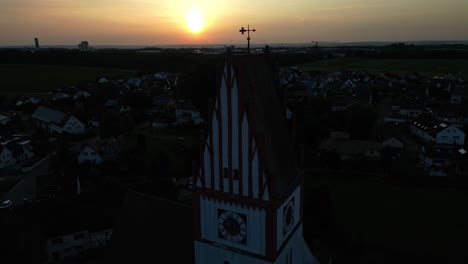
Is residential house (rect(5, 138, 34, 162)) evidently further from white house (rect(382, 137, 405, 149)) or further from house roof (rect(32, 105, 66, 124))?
white house (rect(382, 137, 405, 149))

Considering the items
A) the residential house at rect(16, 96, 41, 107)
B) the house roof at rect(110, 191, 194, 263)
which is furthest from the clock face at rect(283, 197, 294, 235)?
the residential house at rect(16, 96, 41, 107)

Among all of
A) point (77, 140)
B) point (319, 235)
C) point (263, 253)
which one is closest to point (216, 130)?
point (263, 253)

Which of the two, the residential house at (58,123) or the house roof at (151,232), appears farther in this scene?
the residential house at (58,123)

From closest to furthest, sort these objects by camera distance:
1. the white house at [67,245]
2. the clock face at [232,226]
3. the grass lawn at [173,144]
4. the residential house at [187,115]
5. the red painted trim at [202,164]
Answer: the clock face at [232,226]
the red painted trim at [202,164]
the white house at [67,245]
the grass lawn at [173,144]
the residential house at [187,115]

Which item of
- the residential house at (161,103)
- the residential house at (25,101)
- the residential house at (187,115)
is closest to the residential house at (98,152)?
the residential house at (187,115)

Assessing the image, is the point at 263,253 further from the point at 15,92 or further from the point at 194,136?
the point at 15,92

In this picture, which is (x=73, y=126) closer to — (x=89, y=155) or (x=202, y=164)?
(x=89, y=155)

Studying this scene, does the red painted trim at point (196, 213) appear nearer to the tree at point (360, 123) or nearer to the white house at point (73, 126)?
the tree at point (360, 123)
